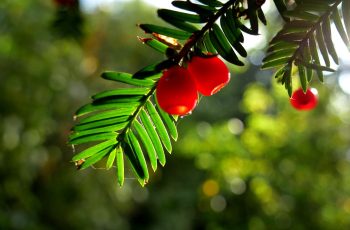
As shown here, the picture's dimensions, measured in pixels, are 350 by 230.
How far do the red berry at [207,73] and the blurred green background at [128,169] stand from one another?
197 cm

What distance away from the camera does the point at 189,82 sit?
47cm

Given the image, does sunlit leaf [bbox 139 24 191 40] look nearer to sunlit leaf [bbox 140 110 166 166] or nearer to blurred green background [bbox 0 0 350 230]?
sunlit leaf [bbox 140 110 166 166]

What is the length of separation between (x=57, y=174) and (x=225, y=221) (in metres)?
2.46

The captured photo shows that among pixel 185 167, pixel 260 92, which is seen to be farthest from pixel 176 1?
pixel 185 167

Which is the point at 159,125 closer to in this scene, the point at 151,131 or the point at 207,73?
the point at 151,131

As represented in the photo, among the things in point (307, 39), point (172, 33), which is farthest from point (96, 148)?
point (307, 39)

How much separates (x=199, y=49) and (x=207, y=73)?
28 mm

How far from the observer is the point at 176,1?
0.49 m

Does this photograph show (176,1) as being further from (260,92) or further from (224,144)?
(260,92)

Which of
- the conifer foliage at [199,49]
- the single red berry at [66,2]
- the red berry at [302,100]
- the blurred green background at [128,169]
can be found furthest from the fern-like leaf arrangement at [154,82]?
the blurred green background at [128,169]

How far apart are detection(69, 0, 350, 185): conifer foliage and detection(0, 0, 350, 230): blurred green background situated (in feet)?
6.13

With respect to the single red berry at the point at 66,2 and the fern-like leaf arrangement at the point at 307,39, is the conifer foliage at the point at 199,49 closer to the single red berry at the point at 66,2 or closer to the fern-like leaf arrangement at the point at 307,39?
the fern-like leaf arrangement at the point at 307,39

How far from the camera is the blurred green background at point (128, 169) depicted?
3.90 metres

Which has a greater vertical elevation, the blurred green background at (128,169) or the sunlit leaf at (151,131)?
the sunlit leaf at (151,131)
